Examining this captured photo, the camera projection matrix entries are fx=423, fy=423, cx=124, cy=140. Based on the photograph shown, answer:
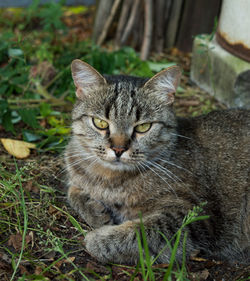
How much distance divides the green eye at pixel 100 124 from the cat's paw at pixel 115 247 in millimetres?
796

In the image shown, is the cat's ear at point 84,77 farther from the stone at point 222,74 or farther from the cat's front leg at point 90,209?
the stone at point 222,74

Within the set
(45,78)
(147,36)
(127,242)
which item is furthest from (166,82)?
(147,36)

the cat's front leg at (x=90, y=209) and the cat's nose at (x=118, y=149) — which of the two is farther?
the cat's front leg at (x=90, y=209)

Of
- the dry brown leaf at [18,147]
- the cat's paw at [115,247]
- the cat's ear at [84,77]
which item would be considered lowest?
the dry brown leaf at [18,147]

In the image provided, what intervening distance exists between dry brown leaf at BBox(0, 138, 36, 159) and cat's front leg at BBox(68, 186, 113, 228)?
88 centimetres

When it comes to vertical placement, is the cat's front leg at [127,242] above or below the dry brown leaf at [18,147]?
above

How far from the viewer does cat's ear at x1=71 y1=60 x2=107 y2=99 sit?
3.32 metres

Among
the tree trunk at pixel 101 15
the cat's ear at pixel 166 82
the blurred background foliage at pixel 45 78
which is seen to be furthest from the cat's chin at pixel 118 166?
the tree trunk at pixel 101 15

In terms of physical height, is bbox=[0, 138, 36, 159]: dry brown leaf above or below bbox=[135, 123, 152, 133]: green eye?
below

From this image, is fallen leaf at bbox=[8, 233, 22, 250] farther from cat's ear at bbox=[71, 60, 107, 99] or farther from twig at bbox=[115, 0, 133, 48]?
twig at bbox=[115, 0, 133, 48]

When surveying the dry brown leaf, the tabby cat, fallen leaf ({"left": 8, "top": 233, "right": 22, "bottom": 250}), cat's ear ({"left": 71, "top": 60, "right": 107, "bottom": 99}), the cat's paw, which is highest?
cat's ear ({"left": 71, "top": 60, "right": 107, "bottom": 99})

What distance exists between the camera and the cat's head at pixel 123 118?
3145 millimetres

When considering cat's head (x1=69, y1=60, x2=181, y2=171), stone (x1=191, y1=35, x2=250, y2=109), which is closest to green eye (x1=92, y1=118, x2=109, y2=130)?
cat's head (x1=69, y1=60, x2=181, y2=171)

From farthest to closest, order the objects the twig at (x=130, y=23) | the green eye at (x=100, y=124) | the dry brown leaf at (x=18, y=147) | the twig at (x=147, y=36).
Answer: the twig at (x=130, y=23) < the twig at (x=147, y=36) < the dry brown leaf at (x=18, y=147) < the green eye at (x=100, y=124)
